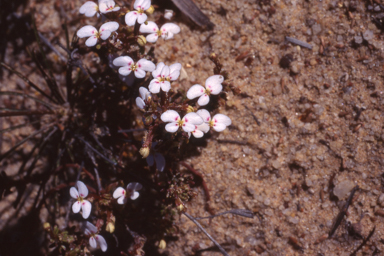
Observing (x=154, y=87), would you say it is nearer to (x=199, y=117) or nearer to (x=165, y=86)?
(x=165, y=86)

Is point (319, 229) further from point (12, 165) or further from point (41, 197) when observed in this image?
point (12, 165)

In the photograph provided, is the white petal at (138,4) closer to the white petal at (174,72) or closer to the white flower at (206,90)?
the white petal at (174,72)

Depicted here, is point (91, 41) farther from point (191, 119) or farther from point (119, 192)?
point (119, 192)

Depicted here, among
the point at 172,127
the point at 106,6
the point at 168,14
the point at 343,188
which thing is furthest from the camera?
the point at 168,14

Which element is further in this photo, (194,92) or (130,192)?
(130,192)

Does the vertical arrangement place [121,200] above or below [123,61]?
below

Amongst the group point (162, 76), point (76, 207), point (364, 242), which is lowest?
point (76, 207)

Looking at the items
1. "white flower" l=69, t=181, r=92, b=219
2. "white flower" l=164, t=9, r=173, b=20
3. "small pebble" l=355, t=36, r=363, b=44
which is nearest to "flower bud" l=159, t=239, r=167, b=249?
"white flower" l=69, t=181, r=92, b=219

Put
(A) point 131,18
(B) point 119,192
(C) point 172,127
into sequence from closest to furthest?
1. (C) point 172,127
2. (A) point 131,18
3. (B) point 119,192

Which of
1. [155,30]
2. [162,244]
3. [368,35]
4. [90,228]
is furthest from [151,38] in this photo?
[368,35]
